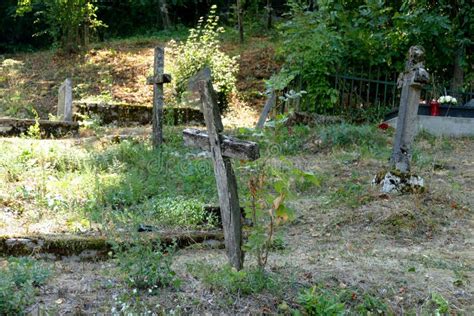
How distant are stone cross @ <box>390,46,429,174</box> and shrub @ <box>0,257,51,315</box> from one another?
4815 mm

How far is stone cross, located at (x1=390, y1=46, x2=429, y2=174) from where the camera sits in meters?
7.74

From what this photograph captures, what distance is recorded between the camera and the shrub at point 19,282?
12.8ft

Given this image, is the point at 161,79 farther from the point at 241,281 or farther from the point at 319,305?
the point at 319,305

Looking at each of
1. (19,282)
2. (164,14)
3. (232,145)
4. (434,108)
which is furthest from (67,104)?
(164,14)

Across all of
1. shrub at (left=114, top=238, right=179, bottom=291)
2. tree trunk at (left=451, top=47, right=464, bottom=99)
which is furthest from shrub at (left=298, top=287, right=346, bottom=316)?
tree trunk at (left=451, top=47, right=464, bottom=99)

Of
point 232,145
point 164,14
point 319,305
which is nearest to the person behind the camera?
point 319,305

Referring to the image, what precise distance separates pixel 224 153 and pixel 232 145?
4.6 inches

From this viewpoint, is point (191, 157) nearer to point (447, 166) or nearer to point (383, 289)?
point (447, 166)

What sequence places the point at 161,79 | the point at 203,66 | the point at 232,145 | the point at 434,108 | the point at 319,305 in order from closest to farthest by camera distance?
the point at 319,305 → the point at 232,145 → the point at 161,79 → the point at 434,108 → the point at 203,66

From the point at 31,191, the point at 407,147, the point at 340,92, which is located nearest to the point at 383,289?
the point at 407,147

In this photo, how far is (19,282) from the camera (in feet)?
13.9

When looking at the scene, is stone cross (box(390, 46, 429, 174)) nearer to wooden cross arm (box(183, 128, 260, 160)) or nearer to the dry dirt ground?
the dry dirt ground

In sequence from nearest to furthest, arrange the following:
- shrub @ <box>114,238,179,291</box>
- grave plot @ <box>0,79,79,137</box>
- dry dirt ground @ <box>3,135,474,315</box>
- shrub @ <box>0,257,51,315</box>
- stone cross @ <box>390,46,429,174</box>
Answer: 1. shrub @ <box>0,257,51,315</box>
2. dry dirt ground @ <box>3,135,474,315</box>
3. shrub @ <box>114,238,179,291</box>
4. stone cross @ <box>390,46,429,174</box>
5. grave plot @ <box>0,79,79,137</box>

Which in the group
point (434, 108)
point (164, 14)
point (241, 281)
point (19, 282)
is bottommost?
point (19, 282)
